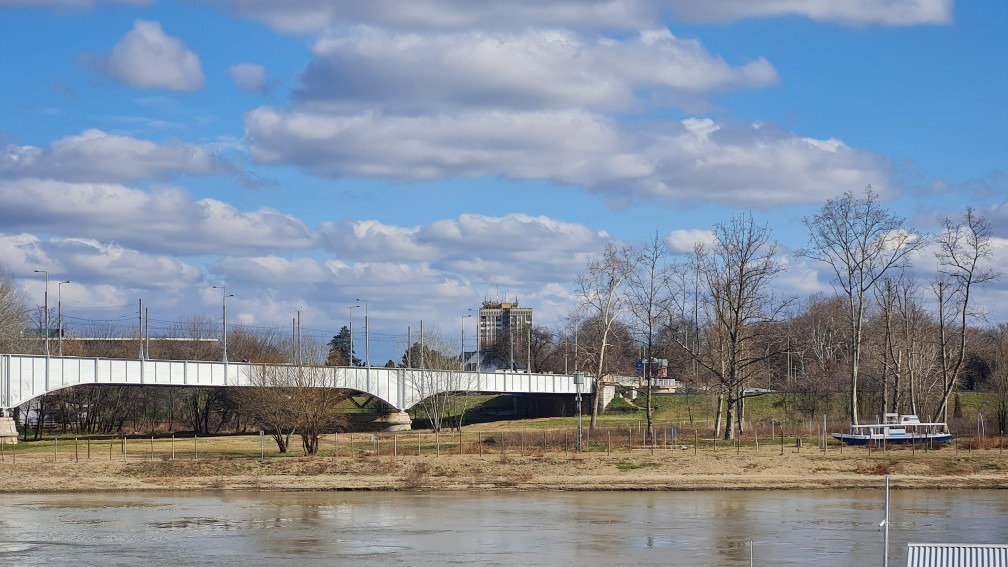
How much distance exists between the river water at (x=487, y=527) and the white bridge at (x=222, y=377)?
78.5 ft

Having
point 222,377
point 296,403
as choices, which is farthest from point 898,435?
point 222,377

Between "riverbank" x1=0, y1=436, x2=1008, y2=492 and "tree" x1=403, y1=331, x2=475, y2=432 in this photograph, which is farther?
"tree" x1=403, y1=331, x2=475, y2=432

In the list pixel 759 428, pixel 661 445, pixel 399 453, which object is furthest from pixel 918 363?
pixel 399 453

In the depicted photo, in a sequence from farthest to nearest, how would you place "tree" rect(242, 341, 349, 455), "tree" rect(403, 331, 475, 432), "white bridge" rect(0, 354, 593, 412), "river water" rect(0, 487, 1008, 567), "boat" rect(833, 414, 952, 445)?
"tree" rect(403, 331, 475, 432) → "white bridge" rect(0, 354, 593, 412) → "boat" rect(833, 414, 952, 445) → "tree" rect(242, 341, 349, 455) → "river water" rect(0, 487, 1008, 567)

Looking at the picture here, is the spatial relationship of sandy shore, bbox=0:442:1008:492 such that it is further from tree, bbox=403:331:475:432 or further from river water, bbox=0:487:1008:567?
tree, bbox=403:331:475:432

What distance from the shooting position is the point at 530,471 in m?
52.1

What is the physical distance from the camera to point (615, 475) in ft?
169

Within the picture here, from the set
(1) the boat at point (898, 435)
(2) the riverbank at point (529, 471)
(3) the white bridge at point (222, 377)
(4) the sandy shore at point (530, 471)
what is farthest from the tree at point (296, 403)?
(1) the boat at point (898, 435)

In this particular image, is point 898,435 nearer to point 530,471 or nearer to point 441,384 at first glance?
point 530,471

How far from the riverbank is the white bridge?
12.3 metres

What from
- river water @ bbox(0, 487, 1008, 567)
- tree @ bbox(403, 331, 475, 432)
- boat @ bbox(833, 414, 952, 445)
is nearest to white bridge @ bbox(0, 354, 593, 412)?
tree @ bbox(403, 331, 475, 432)

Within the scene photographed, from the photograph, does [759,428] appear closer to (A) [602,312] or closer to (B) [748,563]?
(A) [602,312]

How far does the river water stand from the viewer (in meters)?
29.4

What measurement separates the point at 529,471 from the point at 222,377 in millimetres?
50110
